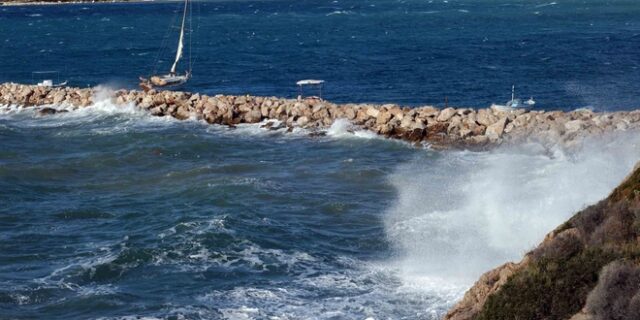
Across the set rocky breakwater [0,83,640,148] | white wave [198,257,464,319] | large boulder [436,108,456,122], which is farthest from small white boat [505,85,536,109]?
white wave [198,257,464,319]

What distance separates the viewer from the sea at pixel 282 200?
25.8 metres

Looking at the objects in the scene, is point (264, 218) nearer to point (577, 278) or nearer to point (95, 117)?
point (577, 278)

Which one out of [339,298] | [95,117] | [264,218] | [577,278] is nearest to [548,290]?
[577,278]

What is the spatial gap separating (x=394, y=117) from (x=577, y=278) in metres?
30.5

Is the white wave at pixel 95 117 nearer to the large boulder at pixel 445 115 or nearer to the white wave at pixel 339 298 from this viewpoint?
the large boulder at pixel 445 115

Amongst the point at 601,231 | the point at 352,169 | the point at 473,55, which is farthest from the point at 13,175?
the point at 473,55

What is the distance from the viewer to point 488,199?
111 feet

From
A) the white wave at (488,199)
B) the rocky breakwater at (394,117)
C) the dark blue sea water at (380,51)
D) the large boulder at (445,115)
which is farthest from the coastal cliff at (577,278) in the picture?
Answer: the dark blue sea water at (380,51)

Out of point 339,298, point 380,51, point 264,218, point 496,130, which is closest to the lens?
point 339,298

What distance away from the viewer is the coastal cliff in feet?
51.2

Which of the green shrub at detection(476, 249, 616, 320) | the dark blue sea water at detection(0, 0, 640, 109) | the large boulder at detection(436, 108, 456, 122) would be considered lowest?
the dark blue sea water at detection(0, 0, 640, 109)

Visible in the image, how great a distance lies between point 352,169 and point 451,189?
5.21 metres

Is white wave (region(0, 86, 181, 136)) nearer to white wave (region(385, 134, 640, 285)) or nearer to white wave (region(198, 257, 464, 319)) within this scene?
white wave (region(385, 134, 640, 285))

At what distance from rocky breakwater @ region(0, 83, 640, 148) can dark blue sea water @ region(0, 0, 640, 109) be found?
11706mm
